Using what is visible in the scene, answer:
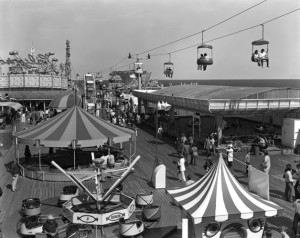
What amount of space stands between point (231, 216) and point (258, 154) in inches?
594

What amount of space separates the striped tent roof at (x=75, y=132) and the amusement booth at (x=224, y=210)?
26.4 ft

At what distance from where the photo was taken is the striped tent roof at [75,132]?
55.6ft

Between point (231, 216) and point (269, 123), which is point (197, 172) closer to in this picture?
point (231, 216)

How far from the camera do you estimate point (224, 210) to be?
9055 millimetres

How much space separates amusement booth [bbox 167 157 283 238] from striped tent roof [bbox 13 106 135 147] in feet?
26.4

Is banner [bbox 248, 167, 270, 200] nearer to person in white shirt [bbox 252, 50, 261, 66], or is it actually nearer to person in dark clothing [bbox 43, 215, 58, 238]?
person in dark clothing [bbox 43, 215, 58, 238]

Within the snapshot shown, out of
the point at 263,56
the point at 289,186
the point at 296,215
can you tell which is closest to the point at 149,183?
the point at 289,186

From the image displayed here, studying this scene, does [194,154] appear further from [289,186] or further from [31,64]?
[31,64]

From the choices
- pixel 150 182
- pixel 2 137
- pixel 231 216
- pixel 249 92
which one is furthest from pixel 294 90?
pixel 2 137

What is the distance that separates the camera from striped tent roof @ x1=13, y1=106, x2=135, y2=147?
16953 mm

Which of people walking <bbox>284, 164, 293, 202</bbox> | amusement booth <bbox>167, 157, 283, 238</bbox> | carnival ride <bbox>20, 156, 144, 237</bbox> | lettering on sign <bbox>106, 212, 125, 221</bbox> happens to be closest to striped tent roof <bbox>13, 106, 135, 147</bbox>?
carnival ride <bbox>20, 156, 144, 237</bbox>

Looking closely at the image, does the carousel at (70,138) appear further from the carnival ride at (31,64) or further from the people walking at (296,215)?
the carnival ride at (31,64)

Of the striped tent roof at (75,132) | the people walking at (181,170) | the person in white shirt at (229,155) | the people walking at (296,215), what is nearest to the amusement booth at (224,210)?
the people walking at (296,215)

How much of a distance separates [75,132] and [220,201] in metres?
9.91
